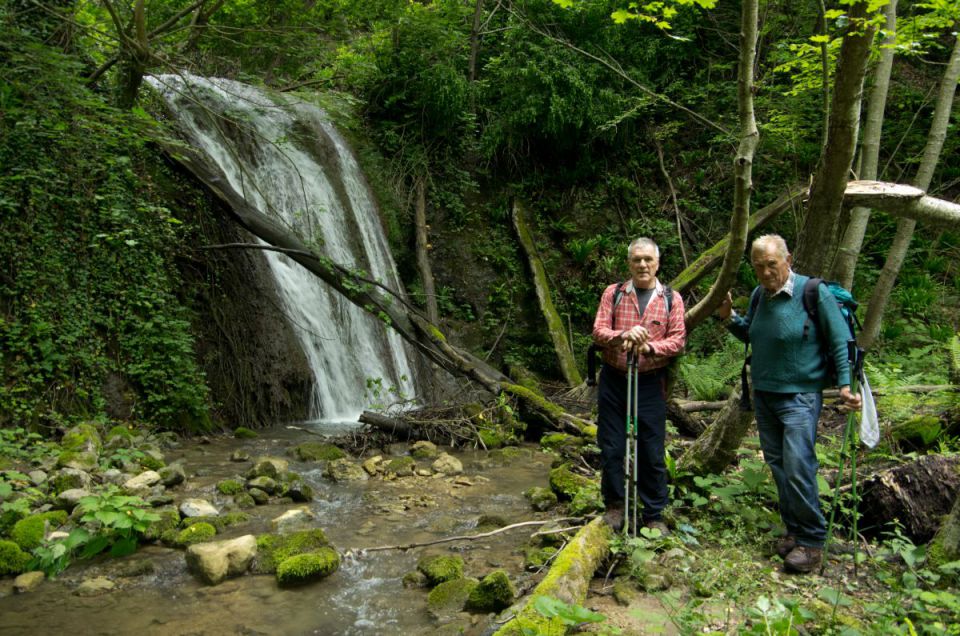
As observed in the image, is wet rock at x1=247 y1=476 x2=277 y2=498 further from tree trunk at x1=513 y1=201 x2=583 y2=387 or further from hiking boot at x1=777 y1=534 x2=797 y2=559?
tree trunk at x1=513 y1=201 x2=583 y2=387

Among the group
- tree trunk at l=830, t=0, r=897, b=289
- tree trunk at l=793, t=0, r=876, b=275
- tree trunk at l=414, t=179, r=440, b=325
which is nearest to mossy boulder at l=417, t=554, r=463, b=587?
tree trunk at l=793, t=0, r=876, b=275

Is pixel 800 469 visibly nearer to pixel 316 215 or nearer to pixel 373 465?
pixel 373 465

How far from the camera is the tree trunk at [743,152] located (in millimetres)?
3607

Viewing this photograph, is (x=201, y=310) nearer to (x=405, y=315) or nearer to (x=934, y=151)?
(x=405, y=315)

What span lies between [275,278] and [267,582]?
19.5ft

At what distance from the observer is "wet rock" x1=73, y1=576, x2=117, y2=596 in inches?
149

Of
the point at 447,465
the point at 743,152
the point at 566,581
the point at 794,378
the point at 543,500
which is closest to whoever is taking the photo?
the point at 566,581

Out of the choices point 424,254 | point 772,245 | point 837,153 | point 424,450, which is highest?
point 837,153

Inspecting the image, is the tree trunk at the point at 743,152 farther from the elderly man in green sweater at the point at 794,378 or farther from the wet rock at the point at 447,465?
the wet rock at the point at 447,465

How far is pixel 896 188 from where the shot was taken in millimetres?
3934

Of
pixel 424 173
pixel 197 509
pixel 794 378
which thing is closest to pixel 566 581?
pixel 794 378

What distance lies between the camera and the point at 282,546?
4.36 metres

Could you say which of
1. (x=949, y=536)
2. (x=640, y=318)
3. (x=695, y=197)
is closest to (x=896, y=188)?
(x=640, y=318)

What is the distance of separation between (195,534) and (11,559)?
3.54 feet
